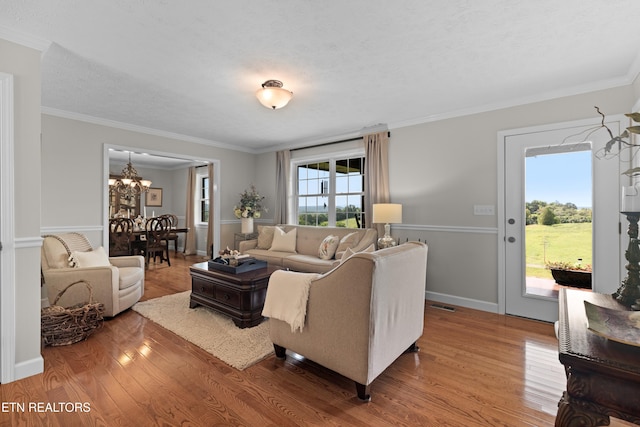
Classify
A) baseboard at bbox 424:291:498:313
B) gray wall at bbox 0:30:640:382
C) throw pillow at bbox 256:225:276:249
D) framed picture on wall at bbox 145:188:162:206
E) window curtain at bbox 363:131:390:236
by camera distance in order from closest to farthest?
1. gray wall at bbox 0:30:640:382
2. baseboard at bbox 424:291:498:313
3. window curtain at bbox 363:131:390:236
4. throw pillow at bbox 256:225:276:249
5. framed picture on wall at bbox 145:188:162:206

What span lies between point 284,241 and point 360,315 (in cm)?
332

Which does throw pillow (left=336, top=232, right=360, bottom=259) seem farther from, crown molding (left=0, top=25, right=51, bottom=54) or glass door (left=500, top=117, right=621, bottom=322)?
crown molding (left=0, top=25, right=51, bottom=54)

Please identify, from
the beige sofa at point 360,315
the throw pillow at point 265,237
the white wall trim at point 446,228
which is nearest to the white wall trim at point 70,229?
the throw pillow at point 265,237

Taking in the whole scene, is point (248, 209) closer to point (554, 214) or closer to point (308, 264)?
point (308, 264)

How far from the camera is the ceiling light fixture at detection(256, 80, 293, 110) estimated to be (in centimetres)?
273

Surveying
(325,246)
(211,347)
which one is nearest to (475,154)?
(325,246)

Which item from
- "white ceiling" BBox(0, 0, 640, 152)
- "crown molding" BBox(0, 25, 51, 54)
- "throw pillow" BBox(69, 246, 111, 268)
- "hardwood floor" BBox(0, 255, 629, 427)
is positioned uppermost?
"white ceiling" BBox(0, 0, 640, 152)

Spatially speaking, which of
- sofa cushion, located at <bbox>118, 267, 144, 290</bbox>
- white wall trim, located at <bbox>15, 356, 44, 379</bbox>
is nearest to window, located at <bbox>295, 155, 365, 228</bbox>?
sofa cushion, located at <bbox>118, 267, 144, 290</bbox>

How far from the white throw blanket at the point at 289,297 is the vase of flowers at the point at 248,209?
12.1 feet

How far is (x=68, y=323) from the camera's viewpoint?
2561mm

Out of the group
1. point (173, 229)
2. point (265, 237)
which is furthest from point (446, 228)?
point (173, 229)

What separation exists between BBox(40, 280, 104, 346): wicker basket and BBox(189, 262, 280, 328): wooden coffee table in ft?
3.21

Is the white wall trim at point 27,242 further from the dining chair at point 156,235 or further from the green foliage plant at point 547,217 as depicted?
the green foliage plant at point 547,217

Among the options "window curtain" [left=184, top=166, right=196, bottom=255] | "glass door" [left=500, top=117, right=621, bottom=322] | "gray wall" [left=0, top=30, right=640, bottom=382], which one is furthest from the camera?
"window curtain" [left=184, top=166, right=196, bottom=255]
